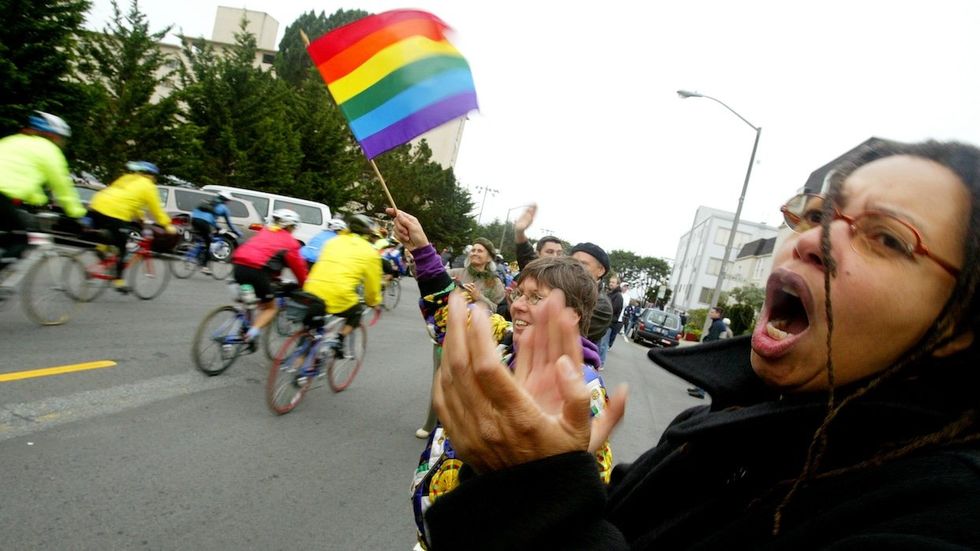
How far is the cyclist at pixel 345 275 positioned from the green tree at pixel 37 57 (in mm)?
13004

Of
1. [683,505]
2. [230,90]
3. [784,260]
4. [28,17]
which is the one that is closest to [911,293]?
[784,260]

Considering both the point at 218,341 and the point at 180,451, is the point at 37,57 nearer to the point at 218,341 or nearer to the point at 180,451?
the point at 218,341

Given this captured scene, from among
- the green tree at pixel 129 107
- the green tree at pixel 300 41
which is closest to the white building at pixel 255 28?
the green tree at pixel 300 41

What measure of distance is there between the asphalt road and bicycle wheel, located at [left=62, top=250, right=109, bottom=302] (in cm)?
44

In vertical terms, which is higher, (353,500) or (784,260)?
(784,260)

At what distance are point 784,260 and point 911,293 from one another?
25cm

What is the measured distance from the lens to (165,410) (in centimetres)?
477

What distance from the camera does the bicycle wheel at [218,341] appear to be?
6.00 metres

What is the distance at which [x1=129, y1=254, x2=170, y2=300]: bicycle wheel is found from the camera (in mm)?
8828

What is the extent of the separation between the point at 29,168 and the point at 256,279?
260cm

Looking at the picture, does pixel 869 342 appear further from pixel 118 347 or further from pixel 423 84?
pixel 118 347

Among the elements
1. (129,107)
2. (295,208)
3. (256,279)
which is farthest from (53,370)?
(129,107)

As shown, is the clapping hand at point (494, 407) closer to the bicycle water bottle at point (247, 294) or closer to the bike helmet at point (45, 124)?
the bicycle water bottle at point (247, 294)

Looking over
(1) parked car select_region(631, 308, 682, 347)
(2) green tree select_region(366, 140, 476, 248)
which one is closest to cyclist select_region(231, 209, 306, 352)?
(1) parked car select_region(631, 308, 682, 347)
